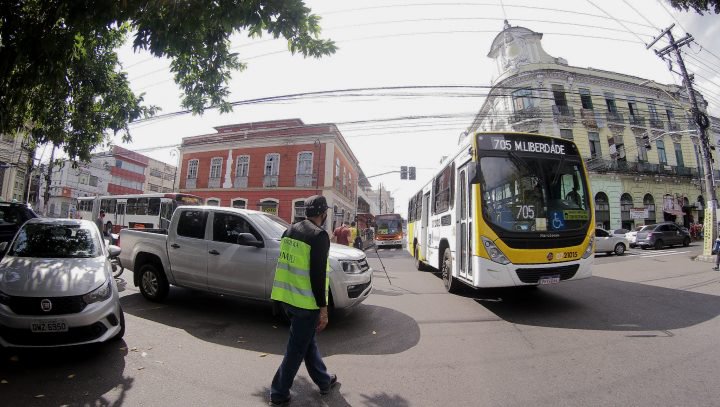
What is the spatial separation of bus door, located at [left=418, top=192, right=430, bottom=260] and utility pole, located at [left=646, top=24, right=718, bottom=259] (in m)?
12.8

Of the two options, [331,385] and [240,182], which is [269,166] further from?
[331,385]

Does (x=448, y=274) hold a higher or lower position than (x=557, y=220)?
lower

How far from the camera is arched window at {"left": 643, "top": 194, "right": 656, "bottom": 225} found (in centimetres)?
2755

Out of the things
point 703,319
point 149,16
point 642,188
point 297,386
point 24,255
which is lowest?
point 297,386

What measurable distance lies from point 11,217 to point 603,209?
3403 cm

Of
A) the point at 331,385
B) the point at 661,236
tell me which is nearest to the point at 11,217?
the point at 331,385

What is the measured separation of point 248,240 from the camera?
4.79m

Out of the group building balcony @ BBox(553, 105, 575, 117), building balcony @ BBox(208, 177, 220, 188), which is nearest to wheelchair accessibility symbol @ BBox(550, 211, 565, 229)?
building balcony @ BBox(553, 105, 575, 117)

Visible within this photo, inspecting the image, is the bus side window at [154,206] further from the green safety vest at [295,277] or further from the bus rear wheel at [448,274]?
the green safety vest at [295,277]

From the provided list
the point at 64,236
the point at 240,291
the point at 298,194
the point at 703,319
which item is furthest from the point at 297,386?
the point at 298,194

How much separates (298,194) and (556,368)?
2452cm

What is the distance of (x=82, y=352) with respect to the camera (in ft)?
12.2

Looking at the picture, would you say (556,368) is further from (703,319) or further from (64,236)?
(64,236)

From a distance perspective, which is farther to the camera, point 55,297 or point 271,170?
point 271,170
